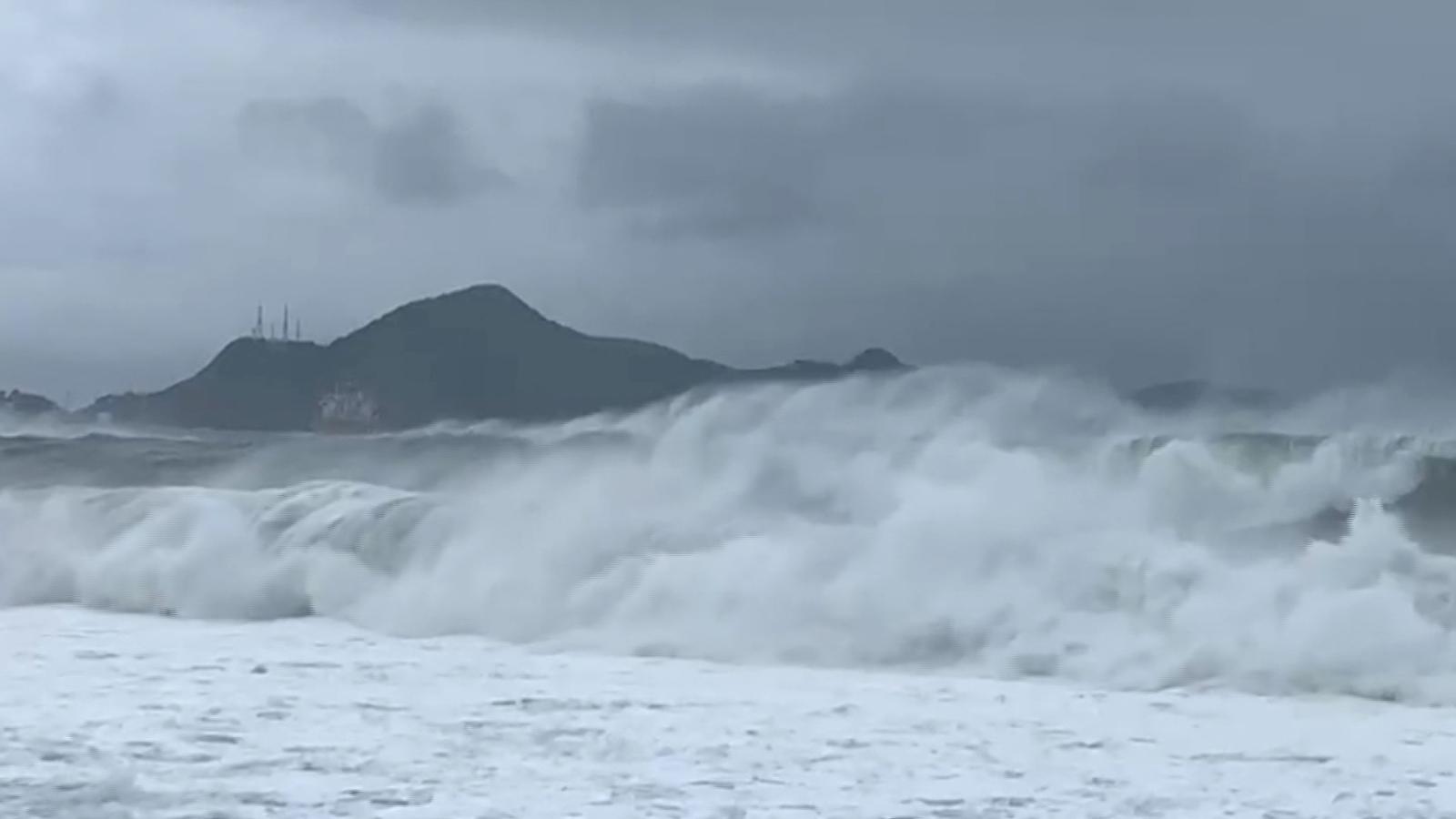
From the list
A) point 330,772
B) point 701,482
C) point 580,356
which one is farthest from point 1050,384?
point 580,356

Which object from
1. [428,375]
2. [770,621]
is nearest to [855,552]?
[770,621]

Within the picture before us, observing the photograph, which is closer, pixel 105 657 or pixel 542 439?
pixel 105 657

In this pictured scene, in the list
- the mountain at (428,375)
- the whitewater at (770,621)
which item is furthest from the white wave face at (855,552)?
→ the mountain at (428,375)

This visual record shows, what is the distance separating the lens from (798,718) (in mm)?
12531

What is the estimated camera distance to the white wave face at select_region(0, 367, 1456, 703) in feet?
52.1

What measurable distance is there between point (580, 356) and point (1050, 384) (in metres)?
30.0

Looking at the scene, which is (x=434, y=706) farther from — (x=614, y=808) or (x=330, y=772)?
(x=614, y=808)

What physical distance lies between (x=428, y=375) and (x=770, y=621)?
43.2 metres

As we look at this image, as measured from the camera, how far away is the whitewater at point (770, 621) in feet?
34.7

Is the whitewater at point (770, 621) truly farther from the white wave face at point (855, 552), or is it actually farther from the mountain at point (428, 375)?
the mountain at point (428, 375)

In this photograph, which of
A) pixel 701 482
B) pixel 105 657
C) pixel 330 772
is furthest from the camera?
pixel 701 482

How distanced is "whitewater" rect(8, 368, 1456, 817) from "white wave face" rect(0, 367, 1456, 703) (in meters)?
0.05

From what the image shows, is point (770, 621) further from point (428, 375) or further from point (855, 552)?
point (428, 375)

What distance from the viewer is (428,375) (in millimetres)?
59375
